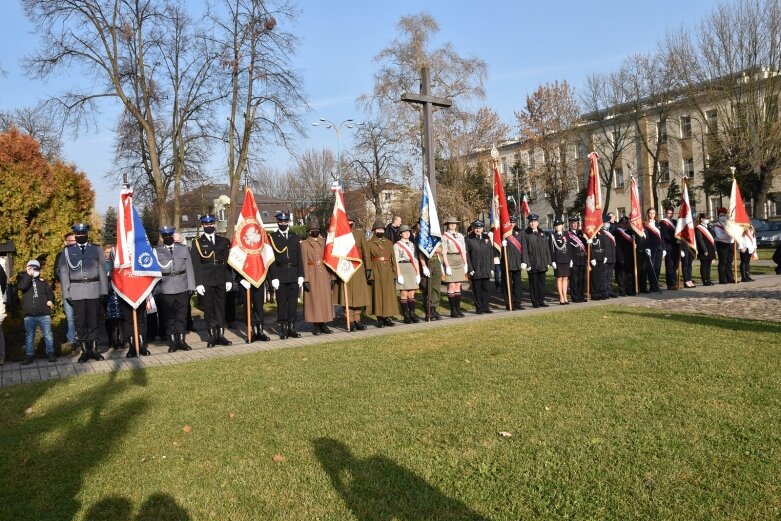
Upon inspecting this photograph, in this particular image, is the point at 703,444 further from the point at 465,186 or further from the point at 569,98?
the point at 569,98

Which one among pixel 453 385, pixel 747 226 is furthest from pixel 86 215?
pixel 747 226

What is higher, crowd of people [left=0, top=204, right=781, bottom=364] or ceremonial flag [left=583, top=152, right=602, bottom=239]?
ceremonial flag [left=583, top=152, right=602, bottom=239]

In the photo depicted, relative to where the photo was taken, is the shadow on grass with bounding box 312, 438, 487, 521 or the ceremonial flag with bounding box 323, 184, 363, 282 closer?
the shadow on grass with bounding box 312, 438, 487, 521

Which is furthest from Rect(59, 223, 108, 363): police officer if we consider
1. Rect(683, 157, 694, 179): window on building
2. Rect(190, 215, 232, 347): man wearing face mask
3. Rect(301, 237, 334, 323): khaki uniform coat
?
Rect(683, 157, 694, 179): window on building

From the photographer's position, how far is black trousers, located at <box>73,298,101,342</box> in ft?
31.5

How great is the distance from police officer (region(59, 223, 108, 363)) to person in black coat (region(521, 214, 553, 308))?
8.29 meters

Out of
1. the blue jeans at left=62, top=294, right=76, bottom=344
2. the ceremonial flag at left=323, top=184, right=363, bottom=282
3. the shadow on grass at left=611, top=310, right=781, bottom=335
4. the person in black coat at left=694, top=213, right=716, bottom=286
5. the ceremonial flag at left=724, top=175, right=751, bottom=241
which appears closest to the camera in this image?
the shadow on grass at left=611, top=310, right=781, bottom=335

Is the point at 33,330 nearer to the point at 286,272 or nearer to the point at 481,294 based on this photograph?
the point at 286,272

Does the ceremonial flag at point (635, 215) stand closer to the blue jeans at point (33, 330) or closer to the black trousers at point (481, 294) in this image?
the black trousers at point (481, 294)

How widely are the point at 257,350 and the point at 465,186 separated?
2482 cm

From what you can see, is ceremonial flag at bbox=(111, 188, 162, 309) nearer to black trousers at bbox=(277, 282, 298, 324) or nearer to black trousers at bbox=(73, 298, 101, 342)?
black trousers at bbox=(73, 298, 101, 342)

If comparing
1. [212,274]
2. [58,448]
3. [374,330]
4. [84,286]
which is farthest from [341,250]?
[58,448]

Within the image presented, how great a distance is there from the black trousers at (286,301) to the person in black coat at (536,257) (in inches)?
207

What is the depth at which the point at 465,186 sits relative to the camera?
33.2 metres
